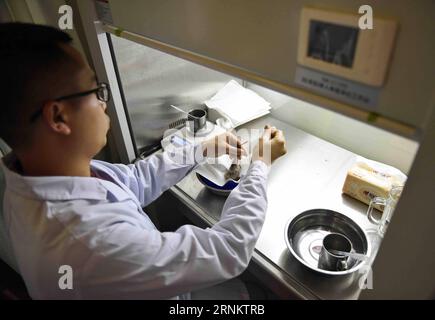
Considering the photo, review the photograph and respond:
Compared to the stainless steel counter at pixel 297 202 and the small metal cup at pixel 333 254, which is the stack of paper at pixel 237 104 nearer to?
the stainless steel counter at pixel 297 202

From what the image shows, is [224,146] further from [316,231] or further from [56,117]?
[56,117]

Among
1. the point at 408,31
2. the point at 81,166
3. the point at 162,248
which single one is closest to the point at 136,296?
the point at 162,248

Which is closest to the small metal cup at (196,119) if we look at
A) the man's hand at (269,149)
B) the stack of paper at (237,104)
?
the stack of paper at (237,104)

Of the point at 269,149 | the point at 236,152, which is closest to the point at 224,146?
the point at 236,152

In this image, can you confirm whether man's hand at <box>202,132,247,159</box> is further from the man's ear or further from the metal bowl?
the man's ear

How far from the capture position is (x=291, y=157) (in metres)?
1.32

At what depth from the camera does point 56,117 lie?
2.16ft

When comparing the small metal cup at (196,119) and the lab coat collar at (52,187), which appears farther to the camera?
the small metal cup at (196,119)

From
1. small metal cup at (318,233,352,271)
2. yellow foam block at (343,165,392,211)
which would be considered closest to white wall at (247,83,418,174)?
yellow foam block at (343,165,392,211)

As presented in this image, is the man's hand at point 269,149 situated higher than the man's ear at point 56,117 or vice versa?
the man's ear at point 56,117

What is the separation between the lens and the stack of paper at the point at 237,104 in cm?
147

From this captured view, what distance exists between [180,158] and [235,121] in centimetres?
44

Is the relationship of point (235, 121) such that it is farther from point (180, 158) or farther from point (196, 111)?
point (180, 158)

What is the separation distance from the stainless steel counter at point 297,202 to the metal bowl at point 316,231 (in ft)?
0.15
